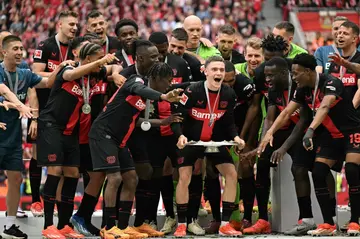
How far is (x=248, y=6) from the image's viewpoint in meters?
29.3

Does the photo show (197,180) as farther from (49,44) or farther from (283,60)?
(49,44)

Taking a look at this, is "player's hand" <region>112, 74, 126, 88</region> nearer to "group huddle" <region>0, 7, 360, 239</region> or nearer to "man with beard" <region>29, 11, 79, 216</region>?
"group huddle" <region>0, 7, 360, 239</region>

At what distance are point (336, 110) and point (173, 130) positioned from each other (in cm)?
199

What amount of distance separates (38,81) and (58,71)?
1.53ft

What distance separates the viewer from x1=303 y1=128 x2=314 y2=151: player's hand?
10.9m

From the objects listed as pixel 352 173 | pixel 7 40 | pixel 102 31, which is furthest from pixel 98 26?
pixel 352 173

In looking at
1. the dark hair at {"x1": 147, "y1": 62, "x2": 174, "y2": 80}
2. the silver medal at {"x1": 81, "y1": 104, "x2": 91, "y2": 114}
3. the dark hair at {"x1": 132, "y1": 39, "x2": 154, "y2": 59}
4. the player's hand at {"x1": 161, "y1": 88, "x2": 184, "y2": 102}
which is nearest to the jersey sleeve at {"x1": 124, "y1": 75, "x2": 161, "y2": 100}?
the player's hand at {"x1": 161, "y1": 88, "x2": 184, "y2": 102}

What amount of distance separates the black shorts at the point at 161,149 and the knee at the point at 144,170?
195 mm

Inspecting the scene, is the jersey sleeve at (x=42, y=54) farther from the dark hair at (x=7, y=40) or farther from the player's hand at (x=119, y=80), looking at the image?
the player's hand at (x=119, y=80)

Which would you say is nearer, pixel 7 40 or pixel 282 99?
pixel 7 40

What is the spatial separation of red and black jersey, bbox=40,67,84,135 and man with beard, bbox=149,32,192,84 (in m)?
1.26

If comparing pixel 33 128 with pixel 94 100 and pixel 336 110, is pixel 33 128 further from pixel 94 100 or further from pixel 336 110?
pixel 336 110

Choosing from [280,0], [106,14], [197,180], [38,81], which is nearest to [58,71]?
[38,81]

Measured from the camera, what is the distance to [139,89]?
33.8 feet
